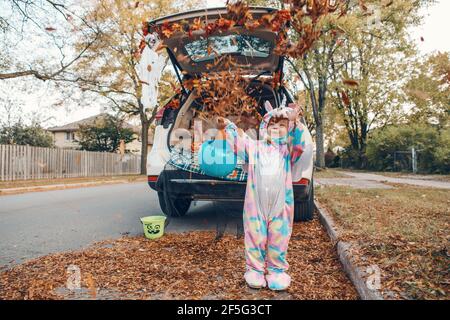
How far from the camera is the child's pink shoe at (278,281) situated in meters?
2.61

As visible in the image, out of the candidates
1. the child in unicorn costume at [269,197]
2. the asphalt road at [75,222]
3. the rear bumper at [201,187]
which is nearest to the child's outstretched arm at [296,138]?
the child in unicorn costume at [269,197]

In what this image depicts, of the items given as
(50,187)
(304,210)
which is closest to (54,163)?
(50,187)

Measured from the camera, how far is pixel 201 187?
14.1ft

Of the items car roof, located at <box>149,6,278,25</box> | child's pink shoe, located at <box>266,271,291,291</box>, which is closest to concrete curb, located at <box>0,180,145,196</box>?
car roof, located at <box>149,6,278,25</box>

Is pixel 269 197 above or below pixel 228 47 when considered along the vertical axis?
below

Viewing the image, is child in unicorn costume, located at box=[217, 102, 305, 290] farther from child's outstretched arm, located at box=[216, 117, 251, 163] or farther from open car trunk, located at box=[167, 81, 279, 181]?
open car trunk, located at box=[167, 81, 279, 181]

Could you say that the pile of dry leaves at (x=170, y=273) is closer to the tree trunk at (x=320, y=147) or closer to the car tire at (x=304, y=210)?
the car tire at (x=304, y=210)

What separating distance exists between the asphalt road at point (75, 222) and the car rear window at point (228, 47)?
2372 millimetres

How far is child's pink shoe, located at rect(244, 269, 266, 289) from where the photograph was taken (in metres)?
2.64

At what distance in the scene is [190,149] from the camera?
4797 mm

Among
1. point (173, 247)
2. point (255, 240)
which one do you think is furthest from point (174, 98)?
point (255, 240)

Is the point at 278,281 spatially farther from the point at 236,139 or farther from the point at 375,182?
the point at 375,182

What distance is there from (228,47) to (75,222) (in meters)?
3.54

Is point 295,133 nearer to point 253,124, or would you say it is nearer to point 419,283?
point 419,283
